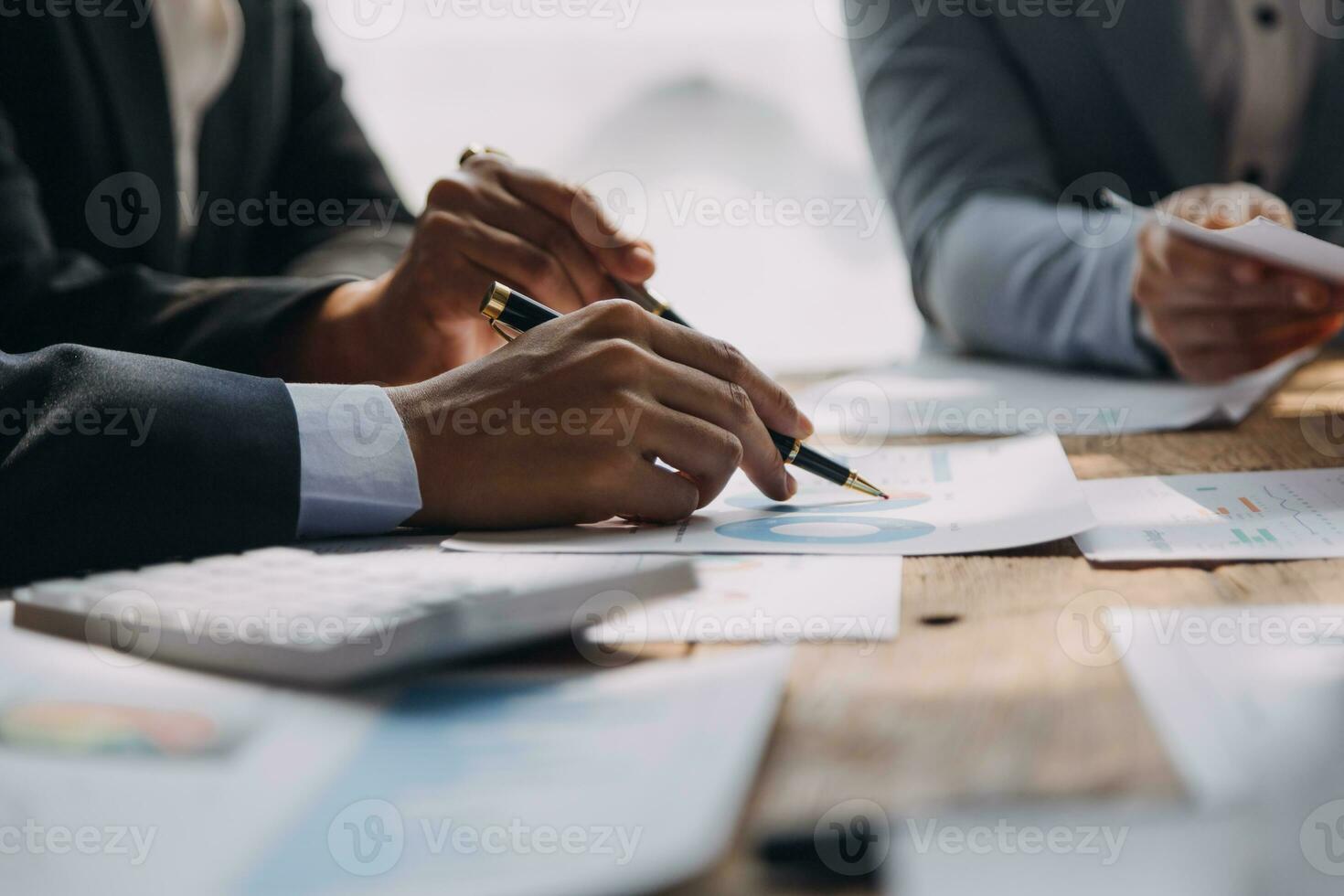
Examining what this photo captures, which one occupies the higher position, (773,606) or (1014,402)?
(773,606)

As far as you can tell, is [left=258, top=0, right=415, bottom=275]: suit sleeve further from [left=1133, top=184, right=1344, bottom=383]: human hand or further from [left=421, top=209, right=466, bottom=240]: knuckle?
[left=1133, top=184, right=1344, bottom=383]: human hand

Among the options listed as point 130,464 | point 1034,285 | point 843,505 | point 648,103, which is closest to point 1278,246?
point 1034,285

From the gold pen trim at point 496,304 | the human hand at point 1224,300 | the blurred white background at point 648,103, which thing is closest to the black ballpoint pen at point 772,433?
the gold pen trim at point 496,304

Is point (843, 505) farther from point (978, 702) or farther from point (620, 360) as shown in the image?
point (978, 702)

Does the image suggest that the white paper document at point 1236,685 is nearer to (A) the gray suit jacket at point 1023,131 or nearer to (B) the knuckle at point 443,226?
(B) the knuckle at point 443,226

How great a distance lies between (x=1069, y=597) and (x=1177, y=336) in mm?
669

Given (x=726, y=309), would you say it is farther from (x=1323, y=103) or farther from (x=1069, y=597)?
(x=1069, y=597)

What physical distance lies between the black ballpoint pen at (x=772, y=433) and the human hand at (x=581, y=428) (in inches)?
1.2

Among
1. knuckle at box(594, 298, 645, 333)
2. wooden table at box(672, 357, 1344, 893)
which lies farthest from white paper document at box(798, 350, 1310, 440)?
wooden table at box(672, 357, 1344, 893)

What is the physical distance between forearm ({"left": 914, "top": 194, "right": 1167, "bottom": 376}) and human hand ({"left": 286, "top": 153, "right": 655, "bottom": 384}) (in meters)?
0.52

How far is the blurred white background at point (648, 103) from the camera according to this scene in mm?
2281

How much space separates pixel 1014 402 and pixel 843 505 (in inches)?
15.7

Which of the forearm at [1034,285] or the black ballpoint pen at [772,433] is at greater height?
the black ballpoint pen at [772,433]

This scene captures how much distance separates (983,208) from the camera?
1331 millimetres
